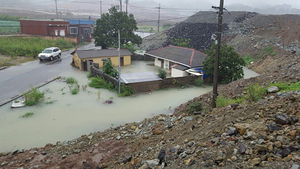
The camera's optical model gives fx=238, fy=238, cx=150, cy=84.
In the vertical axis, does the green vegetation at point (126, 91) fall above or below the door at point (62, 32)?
below

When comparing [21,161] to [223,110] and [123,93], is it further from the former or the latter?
[123,93]

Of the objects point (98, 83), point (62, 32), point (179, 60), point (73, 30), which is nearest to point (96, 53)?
point (98, 83)

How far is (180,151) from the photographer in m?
7.66

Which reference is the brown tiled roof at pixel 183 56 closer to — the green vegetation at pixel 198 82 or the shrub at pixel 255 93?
the green vegetation at pixel 198 82

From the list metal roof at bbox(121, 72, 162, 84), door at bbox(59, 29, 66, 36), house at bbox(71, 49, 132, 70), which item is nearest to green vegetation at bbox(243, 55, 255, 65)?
house at bbox(71, 49, 132, 70)

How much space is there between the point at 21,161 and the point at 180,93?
14023 mm

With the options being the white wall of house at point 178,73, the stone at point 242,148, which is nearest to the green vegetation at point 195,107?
the stone at point 242,148

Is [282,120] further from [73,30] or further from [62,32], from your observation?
[73,30]

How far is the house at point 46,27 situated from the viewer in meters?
52.1

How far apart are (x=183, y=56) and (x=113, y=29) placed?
15.6 m

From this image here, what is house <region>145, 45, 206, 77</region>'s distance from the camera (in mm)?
26055

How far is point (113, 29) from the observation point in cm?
3947

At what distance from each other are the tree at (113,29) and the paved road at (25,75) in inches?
303

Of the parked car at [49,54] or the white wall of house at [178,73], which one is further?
the parked car at [49,54]
